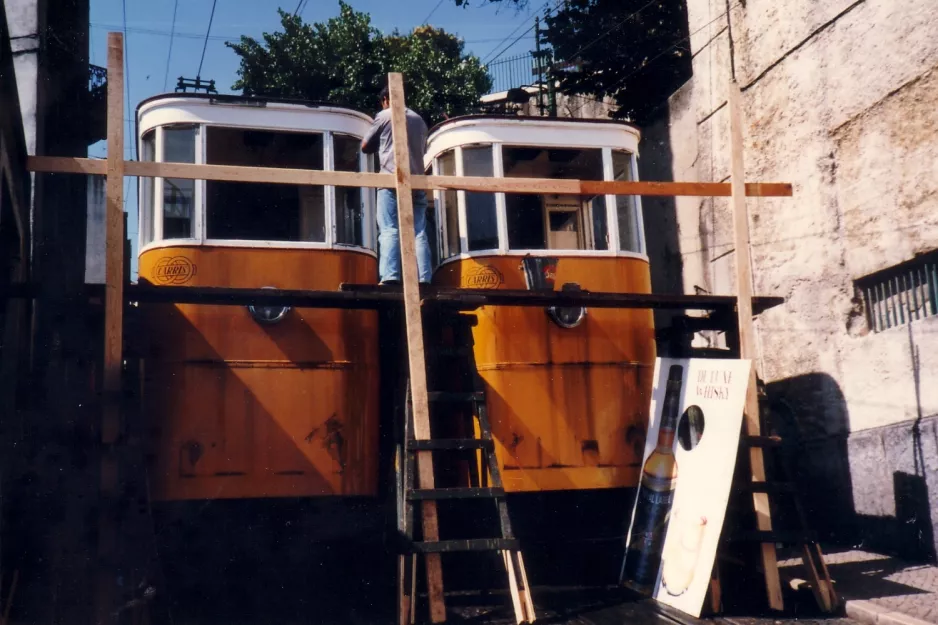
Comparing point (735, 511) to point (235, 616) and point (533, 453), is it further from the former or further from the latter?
point (235, 616)

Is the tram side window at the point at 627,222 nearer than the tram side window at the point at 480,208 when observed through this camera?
No

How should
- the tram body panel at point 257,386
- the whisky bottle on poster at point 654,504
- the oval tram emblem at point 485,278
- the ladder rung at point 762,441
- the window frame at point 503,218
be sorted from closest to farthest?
the ladder rung at point 762,441, the whisky bottle on poster at point 654,504, the tram body panel at point 257,386, the oval tram emblem at point 485,278, the window frame at point 503,218

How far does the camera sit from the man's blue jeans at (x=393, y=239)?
19.7ft

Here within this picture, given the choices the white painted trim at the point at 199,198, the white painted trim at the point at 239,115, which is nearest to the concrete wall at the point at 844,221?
the white painted trim at the point at 239,115

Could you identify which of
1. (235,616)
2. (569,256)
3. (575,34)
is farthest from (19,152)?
(575,34)

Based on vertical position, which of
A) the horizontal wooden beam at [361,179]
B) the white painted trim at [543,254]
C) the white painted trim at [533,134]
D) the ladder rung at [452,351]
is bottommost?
the ladder rung at [452,351]

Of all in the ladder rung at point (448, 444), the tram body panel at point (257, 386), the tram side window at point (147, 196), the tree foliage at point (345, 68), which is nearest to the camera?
the ladder rung at point (448, 444)

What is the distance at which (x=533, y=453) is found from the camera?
6.02 metres

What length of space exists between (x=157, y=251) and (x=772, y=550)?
451 cm

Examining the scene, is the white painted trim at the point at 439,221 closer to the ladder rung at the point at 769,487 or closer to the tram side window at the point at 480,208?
the tram side window at the point at 480,208

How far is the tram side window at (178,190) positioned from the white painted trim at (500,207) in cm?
221

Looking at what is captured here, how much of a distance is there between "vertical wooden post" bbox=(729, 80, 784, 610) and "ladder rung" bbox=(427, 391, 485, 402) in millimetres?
1688

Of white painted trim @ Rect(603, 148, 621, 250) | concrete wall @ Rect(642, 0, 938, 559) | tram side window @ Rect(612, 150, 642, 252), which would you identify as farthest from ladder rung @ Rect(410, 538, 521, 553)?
concrete wall @ Rect(642, 0, 938, 559)

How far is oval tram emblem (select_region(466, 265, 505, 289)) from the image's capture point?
6406 millimetres
